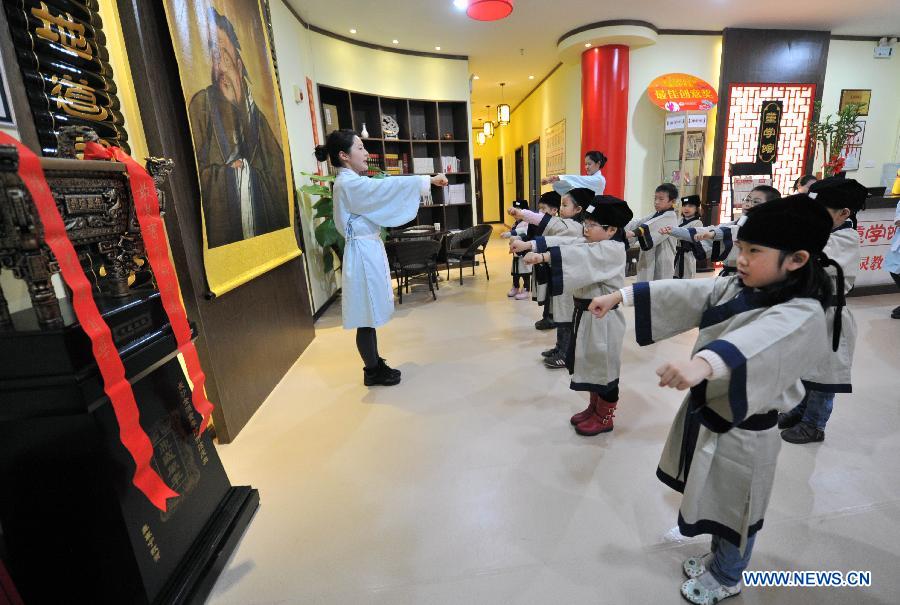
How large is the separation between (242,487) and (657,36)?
7114 millimetres

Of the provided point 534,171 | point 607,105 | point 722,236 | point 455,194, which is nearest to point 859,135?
point 607,105

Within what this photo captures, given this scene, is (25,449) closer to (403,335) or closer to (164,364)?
(164,364)

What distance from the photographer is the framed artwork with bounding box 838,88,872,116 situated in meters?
6.25

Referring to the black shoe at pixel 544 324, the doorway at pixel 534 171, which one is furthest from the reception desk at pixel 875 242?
the doorway at pixel 534 171

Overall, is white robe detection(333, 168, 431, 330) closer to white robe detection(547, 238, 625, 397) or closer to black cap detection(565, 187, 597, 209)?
black cap detection(565, 187, 597, 209)

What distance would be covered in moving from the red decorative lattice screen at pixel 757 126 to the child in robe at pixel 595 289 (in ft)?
17.9

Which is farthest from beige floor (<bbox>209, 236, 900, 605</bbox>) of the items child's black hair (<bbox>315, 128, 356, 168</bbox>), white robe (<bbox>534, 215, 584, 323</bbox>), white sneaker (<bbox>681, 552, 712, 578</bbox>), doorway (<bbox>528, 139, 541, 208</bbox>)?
doorway (<bbox>528, 139, 541, 208</bbox>)

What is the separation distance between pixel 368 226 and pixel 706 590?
7.62 ft

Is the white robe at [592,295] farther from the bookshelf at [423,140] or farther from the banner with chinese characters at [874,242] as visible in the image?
the bookshelf at [423,140]

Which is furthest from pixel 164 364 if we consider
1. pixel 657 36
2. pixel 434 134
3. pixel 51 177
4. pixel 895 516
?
pixel 657 36

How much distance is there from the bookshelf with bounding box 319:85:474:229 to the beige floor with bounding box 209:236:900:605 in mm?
3988

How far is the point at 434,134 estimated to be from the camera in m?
6.20

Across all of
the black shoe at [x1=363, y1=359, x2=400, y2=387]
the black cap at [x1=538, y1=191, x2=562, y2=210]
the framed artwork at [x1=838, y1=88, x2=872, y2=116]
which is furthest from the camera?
the framed artwork at [x1=838, y1=88, x2=872, y2=116]

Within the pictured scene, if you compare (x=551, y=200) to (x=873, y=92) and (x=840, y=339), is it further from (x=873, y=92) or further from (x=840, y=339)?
(x=873, y=92)
